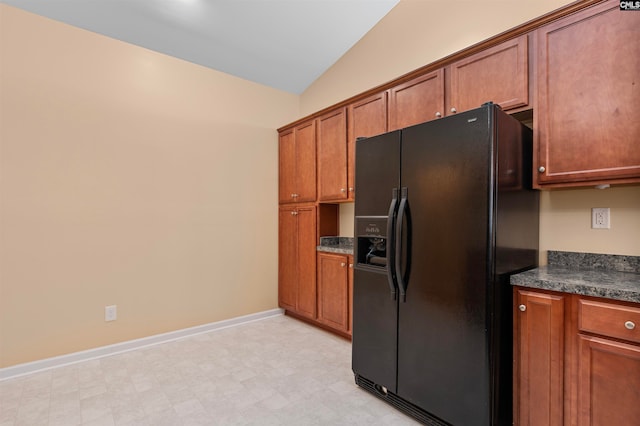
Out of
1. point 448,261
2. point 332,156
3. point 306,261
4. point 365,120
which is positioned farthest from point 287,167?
point 448,261

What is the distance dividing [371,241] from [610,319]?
4.07 feet

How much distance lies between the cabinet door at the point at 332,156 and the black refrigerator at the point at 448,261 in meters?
0.90

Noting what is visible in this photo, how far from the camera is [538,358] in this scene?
5.02 ft

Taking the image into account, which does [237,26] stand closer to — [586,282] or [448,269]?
[448,269]

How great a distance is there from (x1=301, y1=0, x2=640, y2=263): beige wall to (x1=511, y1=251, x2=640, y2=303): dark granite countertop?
48mm

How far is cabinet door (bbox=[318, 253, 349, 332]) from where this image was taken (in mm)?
2938

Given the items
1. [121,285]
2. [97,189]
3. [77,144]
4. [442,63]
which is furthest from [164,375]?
[442,63]

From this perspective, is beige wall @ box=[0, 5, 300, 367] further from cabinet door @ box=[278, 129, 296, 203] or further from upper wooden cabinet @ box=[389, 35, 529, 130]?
upper wooden cabinet @ box=[389, 35, 529, 130]

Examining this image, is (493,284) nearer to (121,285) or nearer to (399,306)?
(399,306)

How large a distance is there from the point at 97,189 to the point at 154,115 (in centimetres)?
84

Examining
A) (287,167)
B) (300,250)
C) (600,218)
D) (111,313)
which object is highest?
(287,167)

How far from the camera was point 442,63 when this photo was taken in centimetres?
223

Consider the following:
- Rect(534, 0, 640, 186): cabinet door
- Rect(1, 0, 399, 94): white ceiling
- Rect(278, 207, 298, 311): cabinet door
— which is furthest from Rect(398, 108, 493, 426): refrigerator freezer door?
Rect(278, 207, 298, 311): cabinet door

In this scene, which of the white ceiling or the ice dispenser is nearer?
the ice dispenser
